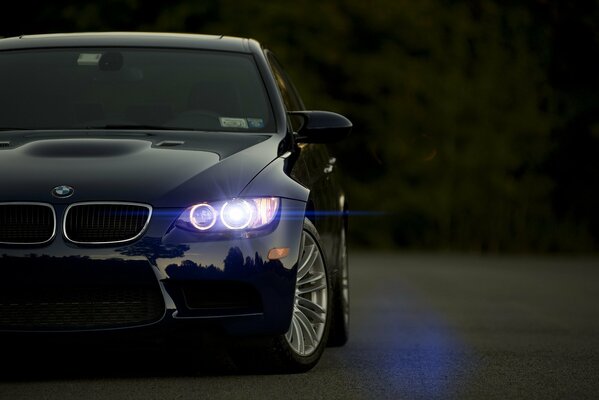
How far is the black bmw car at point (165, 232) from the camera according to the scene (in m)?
7.03

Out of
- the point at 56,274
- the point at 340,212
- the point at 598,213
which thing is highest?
the point at 56,274

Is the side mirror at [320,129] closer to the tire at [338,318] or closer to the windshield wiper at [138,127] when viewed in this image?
the windshield wiper at [138,127]

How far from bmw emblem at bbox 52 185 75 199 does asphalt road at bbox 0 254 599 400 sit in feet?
2.34

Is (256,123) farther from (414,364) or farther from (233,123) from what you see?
(414,364)

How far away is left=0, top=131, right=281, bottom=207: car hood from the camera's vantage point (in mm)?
7137

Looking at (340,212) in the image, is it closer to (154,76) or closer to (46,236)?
(154,76)

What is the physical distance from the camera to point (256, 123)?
27.4ft

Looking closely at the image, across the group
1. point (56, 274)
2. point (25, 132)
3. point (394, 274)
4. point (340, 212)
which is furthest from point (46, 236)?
point (394, 274)

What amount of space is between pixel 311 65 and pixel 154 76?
54.2ft

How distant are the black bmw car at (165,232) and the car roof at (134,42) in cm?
72

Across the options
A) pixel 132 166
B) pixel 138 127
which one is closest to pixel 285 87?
pixel 138 127

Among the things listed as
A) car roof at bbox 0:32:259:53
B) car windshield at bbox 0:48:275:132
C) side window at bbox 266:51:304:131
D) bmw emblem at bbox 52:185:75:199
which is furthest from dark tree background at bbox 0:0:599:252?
bmw emblem at bbox 52:185:75:199

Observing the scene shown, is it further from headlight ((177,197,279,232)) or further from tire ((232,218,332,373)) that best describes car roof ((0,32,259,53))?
headlight ((177,197,279,232))

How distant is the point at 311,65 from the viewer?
82.6ft
